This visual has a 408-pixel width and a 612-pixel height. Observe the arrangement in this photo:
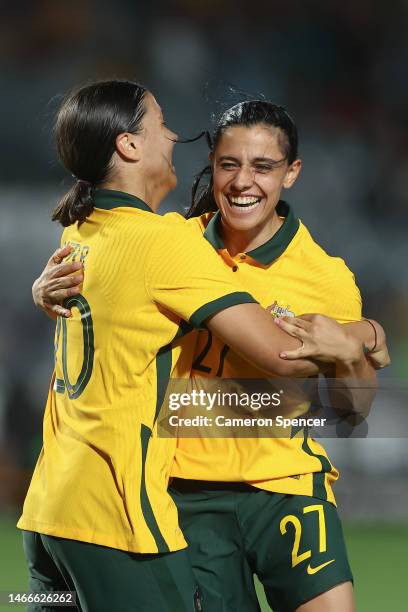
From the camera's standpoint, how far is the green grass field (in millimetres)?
4609

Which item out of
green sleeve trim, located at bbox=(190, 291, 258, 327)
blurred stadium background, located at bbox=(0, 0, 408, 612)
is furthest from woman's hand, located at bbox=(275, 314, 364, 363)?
blurred stadium background, located at bbox=(0, 0, 408, 612)

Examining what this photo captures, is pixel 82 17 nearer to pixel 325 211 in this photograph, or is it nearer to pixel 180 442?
pixel 325 211

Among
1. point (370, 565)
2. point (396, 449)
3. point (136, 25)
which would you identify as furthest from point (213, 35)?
point (370, 565)

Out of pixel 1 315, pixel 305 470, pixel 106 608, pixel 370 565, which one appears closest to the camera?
pixel 106 608

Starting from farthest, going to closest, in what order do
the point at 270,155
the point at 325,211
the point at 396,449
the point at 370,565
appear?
the point at 325,211, the point at 396,449, the point at 370,565, the point at 270,155

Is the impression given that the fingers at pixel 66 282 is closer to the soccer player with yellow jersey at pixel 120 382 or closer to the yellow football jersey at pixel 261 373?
the soccer player with yellow jersey at pixel 120 382

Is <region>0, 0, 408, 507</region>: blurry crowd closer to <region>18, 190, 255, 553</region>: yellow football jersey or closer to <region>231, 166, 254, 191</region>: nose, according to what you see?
<region>231, 166, 254, 191</region>: nose

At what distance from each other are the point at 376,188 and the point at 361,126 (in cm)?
62

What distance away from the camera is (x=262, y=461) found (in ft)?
8.07

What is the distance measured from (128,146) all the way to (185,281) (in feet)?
1.33

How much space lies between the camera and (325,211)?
7781 mm

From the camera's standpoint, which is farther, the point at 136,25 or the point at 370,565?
the point at 136,25

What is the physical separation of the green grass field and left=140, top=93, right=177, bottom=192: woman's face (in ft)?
8.85

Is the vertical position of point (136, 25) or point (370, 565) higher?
point (136, 25)
